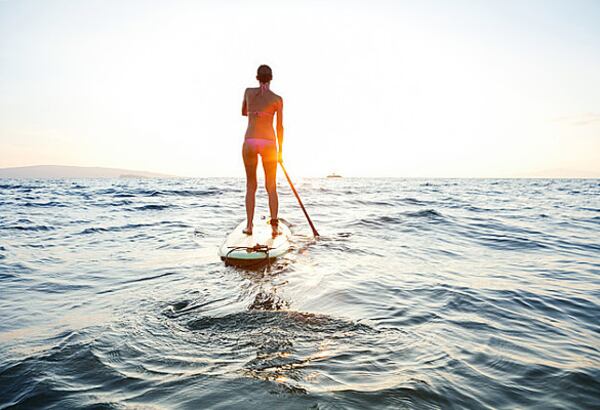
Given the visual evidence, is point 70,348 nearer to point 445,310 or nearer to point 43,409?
point 43,409

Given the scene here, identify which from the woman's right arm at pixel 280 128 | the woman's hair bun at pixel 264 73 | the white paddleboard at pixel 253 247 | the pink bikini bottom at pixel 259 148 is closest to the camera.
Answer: the white paddleboard at pixel 253 247

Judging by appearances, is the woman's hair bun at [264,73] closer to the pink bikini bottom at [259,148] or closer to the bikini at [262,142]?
the bikini at [262,142]

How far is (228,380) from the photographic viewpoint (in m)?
2.32

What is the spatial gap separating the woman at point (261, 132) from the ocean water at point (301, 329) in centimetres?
153

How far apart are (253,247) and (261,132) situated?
2471 mm

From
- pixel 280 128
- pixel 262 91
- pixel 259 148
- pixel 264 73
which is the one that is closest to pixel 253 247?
pixel 259 148

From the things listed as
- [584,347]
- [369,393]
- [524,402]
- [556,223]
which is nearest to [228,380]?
[369,393]

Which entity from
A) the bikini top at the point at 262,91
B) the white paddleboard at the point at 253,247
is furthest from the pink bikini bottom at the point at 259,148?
the white paddleboard at the point at 253,247

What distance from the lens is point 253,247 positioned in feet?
19.7

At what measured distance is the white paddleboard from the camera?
19.2 feet

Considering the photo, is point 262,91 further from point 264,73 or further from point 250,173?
point 250,173

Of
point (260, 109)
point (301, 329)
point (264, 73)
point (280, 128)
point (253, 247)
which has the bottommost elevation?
point (301, 329)

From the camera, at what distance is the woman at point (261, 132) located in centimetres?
705

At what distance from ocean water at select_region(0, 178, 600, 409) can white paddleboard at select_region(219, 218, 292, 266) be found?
0.21 metres
